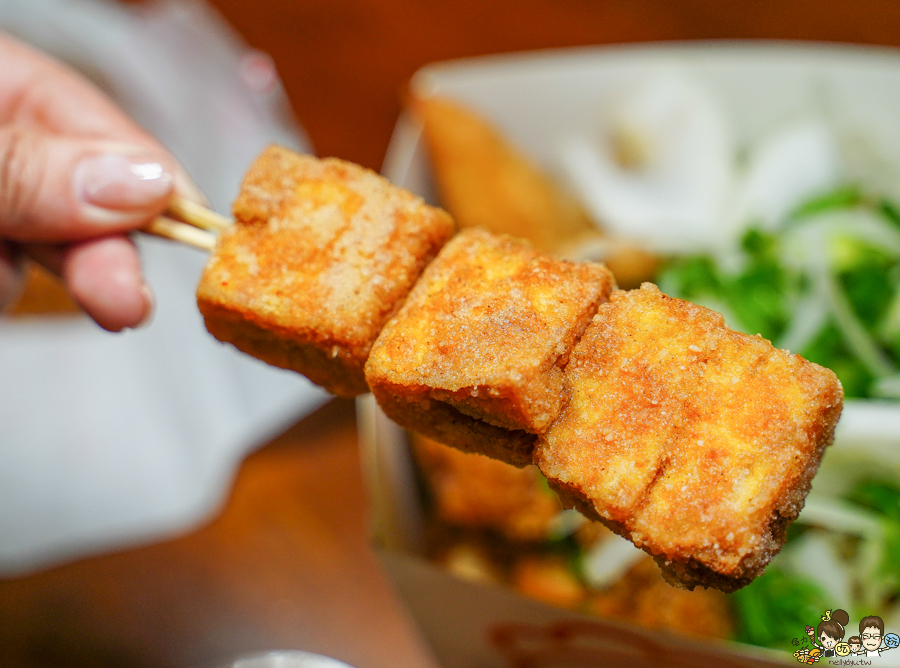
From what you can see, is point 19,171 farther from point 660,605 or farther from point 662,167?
point 662,167

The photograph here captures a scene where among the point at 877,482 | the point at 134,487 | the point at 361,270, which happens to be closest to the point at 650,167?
the point at 877,482

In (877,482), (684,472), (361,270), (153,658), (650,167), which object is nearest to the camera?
(684,472)

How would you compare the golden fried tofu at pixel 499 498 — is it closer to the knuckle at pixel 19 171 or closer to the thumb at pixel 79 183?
the thumb at pixel 79 183

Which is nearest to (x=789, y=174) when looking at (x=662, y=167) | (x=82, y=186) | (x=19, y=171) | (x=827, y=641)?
(x=662, y=167)

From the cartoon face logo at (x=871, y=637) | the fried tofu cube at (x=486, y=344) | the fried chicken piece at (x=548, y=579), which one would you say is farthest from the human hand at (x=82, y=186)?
the cartoon face logo at (x=871, y=637)

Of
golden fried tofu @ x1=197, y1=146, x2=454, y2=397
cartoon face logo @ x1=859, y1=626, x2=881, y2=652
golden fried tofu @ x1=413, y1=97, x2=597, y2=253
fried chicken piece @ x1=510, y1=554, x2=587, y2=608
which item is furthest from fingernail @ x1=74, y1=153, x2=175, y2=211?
cartoon face logo @ x1=859, y1=626, x2=881, y2=652

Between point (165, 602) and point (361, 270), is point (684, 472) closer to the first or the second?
point (361, 270)

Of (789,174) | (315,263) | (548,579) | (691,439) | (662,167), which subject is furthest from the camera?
(662,167)
